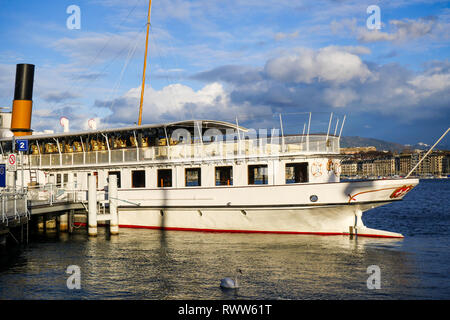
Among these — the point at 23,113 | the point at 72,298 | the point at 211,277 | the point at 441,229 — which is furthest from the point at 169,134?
the point at 441,229

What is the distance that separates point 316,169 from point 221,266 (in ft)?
27.0

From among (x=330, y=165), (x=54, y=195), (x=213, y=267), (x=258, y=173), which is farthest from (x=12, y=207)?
(x=330, y=165)

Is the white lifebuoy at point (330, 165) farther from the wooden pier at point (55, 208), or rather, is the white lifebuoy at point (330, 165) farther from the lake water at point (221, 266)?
the wooden pier at point (55, 208)

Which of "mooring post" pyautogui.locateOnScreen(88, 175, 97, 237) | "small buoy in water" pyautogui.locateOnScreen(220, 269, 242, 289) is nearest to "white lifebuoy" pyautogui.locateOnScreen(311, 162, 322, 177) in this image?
"small buoy in water" pyautogui.locateOnScreen(220, 269, 242, 289)

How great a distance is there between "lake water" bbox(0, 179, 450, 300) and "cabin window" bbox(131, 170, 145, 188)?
11.4 feet

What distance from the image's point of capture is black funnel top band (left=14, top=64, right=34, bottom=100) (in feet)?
115

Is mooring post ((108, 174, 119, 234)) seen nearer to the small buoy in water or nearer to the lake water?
the lake water

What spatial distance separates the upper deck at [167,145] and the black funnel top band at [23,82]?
4989 mm

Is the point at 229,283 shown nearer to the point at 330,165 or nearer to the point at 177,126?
the point at 330,165

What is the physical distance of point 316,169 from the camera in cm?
2266

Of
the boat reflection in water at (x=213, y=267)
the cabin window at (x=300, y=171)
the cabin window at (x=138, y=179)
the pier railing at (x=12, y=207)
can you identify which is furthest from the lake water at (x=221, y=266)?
the cabin window at (x=138, y=179)

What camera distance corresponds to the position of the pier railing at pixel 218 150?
22.7 meters

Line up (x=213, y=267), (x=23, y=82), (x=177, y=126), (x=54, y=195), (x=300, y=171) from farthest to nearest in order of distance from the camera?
A: (x=23, y=82) < (x=54, y=195) < (x=177, y=126) < (x=300, y=171) < (x=213, y=267)
